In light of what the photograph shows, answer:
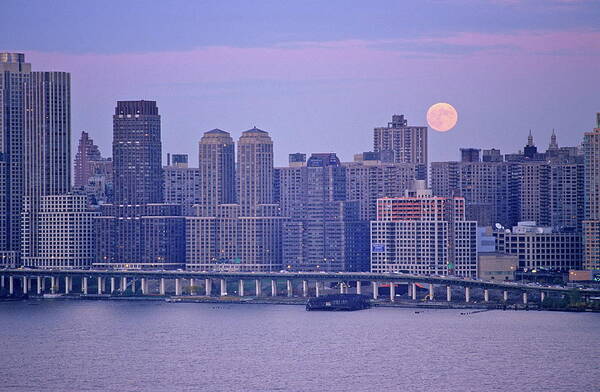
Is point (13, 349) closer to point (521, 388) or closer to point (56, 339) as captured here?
point (56, 339)

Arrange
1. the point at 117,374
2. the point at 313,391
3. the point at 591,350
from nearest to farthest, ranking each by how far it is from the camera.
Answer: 1. the point at 313,391
2. the point at 117,374
3. the point at 591,350

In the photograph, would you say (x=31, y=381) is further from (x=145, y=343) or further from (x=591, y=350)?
(x=591, y=350)

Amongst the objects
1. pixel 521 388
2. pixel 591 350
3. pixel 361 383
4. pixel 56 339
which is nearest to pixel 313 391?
pixel 361 383

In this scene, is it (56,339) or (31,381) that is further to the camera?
(56,339)

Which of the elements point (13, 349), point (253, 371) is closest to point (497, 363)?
point (253, 371)

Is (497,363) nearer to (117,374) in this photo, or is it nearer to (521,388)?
(521,388)

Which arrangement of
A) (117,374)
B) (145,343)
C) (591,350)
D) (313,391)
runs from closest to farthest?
(313,391) → (117,374) → (591,350) → (145,343)

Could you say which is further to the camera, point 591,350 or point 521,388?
point 591,350

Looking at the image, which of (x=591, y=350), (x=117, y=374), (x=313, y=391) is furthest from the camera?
(x=591, y=350)

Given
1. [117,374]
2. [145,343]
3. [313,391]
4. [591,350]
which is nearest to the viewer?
[313,391]
